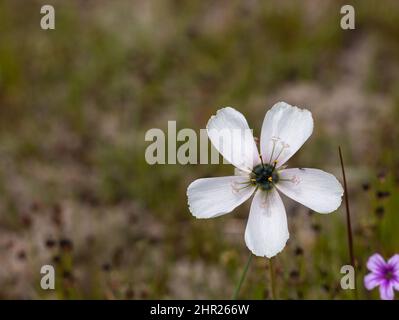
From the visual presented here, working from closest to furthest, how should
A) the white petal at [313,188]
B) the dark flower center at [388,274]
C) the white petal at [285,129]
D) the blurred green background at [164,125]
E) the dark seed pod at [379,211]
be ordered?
the white petal at [313,188] < the white petal at [285,129] < the dark flower center at [388,274] < the dark seed pod at [379,211] < the blurred green background at [164,125]

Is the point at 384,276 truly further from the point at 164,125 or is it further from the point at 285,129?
the point at 164,125

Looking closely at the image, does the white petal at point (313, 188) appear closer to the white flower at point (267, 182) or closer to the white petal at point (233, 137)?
the white flower at point (267, 182)

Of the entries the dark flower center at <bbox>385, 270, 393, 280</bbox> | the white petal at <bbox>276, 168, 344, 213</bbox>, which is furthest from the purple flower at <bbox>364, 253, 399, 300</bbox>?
the white petal at <bbox>276, 168, 344, 213</bbox>

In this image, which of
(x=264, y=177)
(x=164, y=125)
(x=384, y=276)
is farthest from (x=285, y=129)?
(x=164, y=125)

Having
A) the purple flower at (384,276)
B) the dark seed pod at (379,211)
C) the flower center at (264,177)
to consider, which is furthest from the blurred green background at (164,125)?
the flower center at (264,177)

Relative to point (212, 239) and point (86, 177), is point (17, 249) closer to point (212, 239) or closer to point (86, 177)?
point (86, 177)

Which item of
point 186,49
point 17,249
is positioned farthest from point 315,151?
point 17,249
